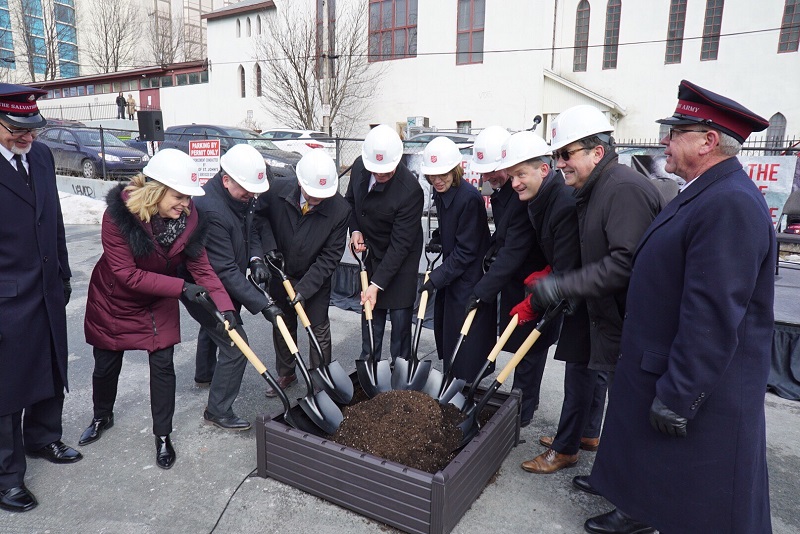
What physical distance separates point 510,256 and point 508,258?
0.02 meters

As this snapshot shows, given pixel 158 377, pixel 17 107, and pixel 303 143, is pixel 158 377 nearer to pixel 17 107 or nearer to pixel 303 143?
pixel 17 107

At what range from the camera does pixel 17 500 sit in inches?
113

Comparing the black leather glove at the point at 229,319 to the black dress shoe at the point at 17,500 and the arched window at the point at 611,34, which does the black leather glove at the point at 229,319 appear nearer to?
the black dress shoe at the point at 17,500

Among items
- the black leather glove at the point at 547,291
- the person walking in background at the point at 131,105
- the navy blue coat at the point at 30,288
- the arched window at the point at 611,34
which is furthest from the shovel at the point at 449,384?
the person walking in background at the point at 131,105

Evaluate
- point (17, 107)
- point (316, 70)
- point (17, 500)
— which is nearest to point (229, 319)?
point (17, 500)

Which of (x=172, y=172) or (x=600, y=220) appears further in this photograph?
(x=172, y=172)

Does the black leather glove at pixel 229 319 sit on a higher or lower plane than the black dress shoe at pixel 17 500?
higher

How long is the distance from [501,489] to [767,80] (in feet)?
70.5

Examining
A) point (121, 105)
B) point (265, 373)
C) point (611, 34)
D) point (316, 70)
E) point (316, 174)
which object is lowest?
point (265, 373)

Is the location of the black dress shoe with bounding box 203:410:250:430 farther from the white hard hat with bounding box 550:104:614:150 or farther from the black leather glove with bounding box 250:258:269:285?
the white hard hat with bounding box 550:104:614:150

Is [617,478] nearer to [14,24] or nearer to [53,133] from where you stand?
[53,133]

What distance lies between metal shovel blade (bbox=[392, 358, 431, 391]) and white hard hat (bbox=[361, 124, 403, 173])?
1.38m

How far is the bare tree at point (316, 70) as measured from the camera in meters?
23.9

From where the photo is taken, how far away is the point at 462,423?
3258 millimetres
